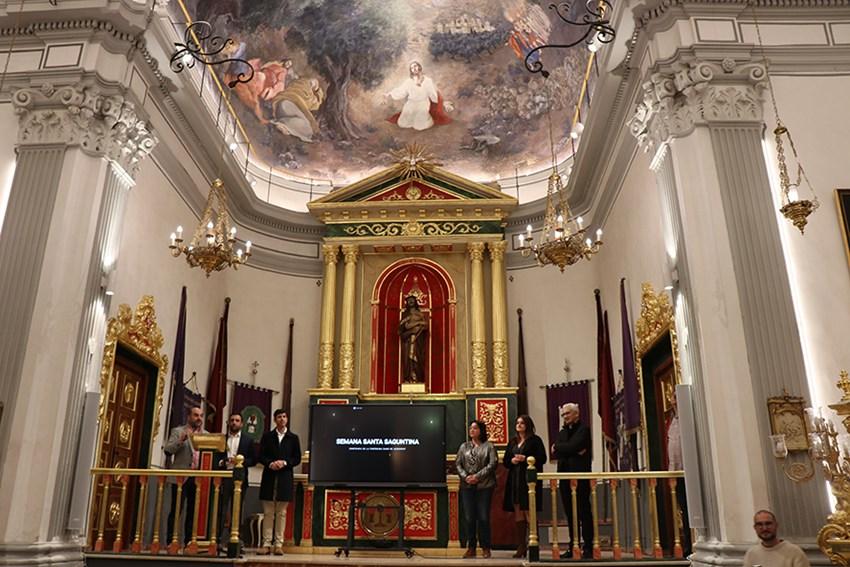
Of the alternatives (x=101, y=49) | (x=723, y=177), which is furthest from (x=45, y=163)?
(x=723, y=177)

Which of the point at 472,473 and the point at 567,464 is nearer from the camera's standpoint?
the point at 567,464

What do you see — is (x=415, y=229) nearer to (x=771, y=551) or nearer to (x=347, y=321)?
(x=347, y=321)

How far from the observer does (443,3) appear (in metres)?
11.9

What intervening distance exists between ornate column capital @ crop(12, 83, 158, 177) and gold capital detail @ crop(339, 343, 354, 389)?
5.54 metres

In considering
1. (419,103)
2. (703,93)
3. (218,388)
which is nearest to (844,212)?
(703,93)

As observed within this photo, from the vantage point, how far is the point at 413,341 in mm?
12648

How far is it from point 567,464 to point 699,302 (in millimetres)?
2169

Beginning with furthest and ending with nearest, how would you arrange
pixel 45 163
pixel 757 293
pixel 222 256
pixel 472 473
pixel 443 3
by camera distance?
pixel 443 3 → pixel 222 256 → pixel 472 473 → pixel 45 163 → pixel 757 293

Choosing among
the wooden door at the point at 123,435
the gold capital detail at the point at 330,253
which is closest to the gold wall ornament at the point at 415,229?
the gold capital detail at the point at 330,253

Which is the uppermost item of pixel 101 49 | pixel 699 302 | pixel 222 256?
pixel 101 49

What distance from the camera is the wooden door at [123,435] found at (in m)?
8.14

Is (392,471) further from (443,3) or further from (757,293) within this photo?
(443,3)

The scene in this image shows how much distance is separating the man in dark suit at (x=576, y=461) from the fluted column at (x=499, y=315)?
439 centimetres

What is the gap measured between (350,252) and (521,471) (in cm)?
630
